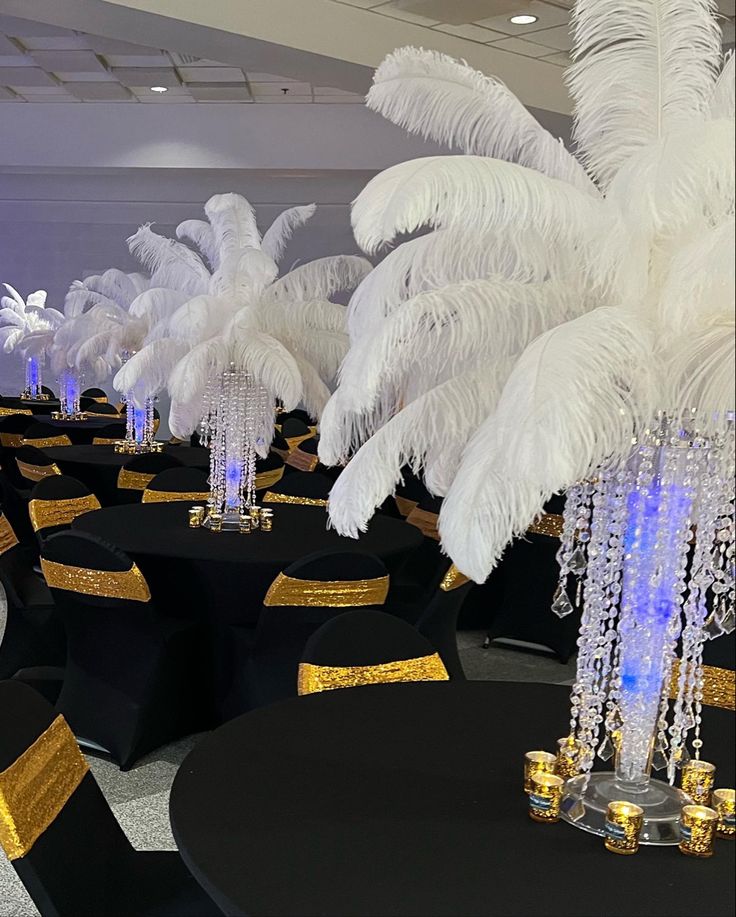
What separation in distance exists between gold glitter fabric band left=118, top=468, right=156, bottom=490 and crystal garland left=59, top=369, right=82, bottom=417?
4276 millimetres

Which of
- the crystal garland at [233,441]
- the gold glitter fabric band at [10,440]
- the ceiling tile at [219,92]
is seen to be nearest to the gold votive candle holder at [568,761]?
the crystal garland at [233,441]

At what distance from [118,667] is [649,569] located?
2790mm

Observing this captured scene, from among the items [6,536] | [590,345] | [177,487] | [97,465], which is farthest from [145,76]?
[590,345]

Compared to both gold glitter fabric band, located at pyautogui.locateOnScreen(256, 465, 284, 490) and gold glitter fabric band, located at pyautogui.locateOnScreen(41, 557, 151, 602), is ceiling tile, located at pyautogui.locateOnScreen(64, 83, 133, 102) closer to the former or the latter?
gold glitter fabric band, located at pyautogui.locateOnScreen(256, 465, 284, 490)

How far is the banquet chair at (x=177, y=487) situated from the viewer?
6.06m

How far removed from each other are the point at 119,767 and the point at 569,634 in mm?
2657

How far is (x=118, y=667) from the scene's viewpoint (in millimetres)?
4289

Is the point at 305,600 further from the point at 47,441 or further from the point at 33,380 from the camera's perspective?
the point at 33,380

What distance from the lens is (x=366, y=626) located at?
291cm

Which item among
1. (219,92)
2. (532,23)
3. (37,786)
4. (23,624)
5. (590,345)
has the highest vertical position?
(219,92)

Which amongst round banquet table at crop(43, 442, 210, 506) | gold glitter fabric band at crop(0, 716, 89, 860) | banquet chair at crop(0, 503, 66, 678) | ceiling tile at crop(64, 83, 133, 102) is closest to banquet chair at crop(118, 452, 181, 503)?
round banquet table at crop(43, 442, 210, 506)

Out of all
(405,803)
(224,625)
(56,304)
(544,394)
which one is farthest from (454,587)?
(56,304)

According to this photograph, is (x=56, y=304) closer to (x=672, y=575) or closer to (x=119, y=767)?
(x=119, y=767)

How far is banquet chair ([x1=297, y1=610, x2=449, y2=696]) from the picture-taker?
280 centimetres
